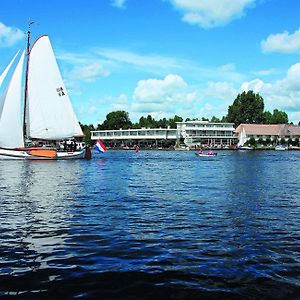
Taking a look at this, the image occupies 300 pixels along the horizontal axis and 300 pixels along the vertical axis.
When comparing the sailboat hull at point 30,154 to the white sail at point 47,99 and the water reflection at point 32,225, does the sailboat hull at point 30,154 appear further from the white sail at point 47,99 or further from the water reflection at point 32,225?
the water reflection at point 32,225

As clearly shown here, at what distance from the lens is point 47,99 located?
76250 millimetres

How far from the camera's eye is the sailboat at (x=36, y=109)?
239 feet

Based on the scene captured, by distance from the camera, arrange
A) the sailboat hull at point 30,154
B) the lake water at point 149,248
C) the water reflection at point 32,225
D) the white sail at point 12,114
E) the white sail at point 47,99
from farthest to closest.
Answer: the sailboat hull at point 30,154
the white sail at point 47,99
the white sail at point 12,114
the water reflection at point 32,225
the lake water at point 149,248

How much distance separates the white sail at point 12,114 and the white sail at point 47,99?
226 centimetres

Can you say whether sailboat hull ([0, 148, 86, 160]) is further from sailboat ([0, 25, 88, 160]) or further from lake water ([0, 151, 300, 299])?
lake water ([0, 151, 300, 299])

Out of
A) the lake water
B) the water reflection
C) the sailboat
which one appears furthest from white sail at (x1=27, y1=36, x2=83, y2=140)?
the lake water

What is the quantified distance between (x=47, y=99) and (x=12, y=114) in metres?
6.91

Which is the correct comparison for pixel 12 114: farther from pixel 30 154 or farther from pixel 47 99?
pixel 30 154

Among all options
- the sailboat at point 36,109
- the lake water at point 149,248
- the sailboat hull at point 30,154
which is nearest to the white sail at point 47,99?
the sailboat at point 36,109

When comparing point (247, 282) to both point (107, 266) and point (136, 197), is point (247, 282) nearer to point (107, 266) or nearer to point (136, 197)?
point (107, 266)

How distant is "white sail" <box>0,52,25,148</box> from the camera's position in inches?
2827

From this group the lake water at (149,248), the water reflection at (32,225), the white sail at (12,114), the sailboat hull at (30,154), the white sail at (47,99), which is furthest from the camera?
the sailboat hull at (30,154)

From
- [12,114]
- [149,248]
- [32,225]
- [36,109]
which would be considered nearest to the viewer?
[149,248]

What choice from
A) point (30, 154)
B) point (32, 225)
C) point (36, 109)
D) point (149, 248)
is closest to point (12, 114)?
point (36, 109)
